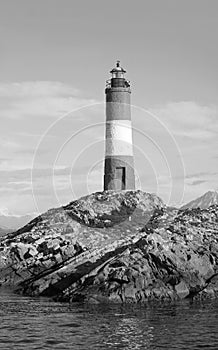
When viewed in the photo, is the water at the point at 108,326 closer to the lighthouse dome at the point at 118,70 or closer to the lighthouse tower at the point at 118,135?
the lighthouse tower at the point at 118,135

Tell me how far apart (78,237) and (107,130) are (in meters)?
16.7

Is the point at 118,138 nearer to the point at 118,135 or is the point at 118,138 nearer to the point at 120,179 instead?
the point at 118,135

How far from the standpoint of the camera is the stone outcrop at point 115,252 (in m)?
47.2

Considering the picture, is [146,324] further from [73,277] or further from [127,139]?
[127,139]

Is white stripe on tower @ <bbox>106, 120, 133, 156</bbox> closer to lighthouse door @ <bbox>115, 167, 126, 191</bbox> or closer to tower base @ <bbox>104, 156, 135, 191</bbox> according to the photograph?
tower base @ <bbox>104, 156, 135, 191</bbox>

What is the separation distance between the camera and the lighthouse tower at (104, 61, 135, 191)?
74.5 m

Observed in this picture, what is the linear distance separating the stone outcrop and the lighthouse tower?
7.19 ft

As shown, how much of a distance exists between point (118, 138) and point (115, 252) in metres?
21.9

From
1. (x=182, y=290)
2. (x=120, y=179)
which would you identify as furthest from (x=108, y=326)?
(x=120, y=179)

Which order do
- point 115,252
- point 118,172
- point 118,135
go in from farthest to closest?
point 118,172 → point 118,135 → point 115,252

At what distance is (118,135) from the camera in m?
74.6

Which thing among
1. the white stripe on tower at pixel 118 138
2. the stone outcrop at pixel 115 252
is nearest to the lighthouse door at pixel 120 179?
the stone outcrop at pixel 115 252

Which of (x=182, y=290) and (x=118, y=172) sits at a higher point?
(x=118, y=172)

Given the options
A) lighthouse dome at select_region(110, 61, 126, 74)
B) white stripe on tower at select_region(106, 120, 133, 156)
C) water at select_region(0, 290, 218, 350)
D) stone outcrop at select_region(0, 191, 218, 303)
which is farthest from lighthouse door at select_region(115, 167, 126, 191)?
water at select_region(0, 290, 218, 350)
